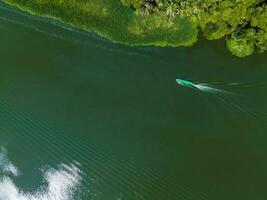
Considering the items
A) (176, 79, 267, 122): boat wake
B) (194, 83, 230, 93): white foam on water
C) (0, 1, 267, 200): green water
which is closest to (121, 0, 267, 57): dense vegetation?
(0, 1, 267, 200): green water

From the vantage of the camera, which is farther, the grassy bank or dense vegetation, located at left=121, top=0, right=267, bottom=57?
the grassy bank

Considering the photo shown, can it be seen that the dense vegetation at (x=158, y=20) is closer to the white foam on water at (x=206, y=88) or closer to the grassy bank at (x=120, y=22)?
the grassy bank at (x=120, y=22)

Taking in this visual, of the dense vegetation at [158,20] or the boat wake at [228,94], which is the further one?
the boat wake at [228,94]

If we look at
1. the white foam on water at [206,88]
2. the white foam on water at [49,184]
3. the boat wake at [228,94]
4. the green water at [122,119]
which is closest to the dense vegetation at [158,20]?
the green water at [122,119]

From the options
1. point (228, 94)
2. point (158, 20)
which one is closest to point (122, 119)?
point (158, 20)

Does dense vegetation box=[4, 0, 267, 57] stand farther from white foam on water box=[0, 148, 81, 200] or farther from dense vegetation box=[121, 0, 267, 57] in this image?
white foam on water box=[0, 148, 81, 200]

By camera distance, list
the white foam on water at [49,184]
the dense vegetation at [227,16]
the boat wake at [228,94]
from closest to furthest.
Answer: the dense vegetation at [227,16], the white foam on water at [49,184], the boat wake at [228,94]
